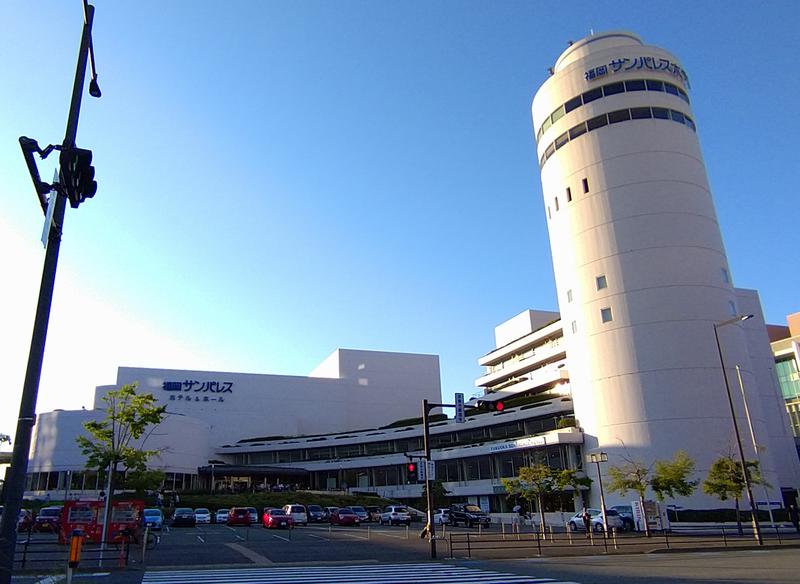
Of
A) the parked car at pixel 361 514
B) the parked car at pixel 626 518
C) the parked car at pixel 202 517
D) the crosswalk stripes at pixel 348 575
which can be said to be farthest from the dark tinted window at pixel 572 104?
the crosswalk stripes at pixel 348 575

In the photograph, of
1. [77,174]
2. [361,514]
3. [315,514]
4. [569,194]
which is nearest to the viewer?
[77,174]

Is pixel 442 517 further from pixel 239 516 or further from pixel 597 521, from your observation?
pixel 239 516

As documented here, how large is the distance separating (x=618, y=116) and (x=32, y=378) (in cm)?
5858

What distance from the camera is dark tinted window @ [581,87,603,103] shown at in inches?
2333

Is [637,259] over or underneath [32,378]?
over

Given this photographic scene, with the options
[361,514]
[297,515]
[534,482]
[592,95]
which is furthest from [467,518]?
[592,95]

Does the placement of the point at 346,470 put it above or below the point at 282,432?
below

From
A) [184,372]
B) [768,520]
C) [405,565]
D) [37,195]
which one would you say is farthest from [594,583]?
[184,372]

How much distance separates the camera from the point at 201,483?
92.2m

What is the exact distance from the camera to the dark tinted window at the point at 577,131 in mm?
59719

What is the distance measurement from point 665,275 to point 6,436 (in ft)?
315

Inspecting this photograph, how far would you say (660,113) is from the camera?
2276 inches

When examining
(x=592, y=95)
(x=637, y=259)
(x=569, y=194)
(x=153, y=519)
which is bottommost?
(x=153, y=519)

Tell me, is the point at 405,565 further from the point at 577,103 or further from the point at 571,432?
the point at 577,103
